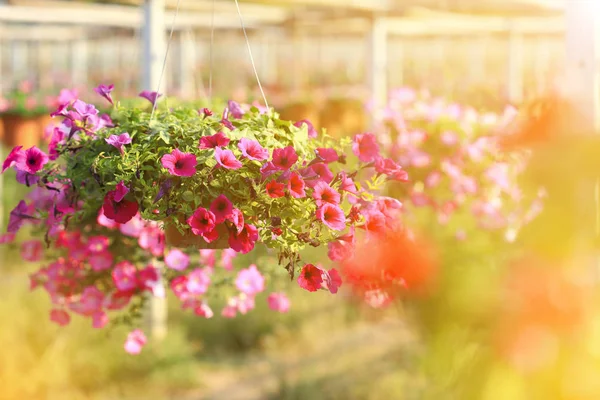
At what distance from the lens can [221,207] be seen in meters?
1.98

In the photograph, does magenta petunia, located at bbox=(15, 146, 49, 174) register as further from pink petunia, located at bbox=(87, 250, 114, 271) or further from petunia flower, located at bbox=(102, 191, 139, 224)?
pink petunia, located at bbox=(87, 250, 114, 271)

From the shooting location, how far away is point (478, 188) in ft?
15.8

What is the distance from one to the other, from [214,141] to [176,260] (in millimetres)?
943

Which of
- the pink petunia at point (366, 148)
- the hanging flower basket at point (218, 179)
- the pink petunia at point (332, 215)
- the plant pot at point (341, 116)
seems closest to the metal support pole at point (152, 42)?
the hanging flower basket at point (218, 179)

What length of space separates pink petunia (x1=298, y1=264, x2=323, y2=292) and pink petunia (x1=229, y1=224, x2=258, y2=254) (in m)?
0.13

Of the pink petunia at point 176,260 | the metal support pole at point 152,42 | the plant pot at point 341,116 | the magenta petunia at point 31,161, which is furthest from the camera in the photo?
the plant pot at point 341,116

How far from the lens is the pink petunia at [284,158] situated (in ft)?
6.54

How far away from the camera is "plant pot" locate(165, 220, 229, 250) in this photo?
2064mm

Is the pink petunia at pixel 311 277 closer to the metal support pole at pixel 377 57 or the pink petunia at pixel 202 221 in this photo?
the pink petunia at pixel 202 221

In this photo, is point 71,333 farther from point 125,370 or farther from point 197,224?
point 197,224

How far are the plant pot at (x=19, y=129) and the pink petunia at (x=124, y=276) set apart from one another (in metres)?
3.15

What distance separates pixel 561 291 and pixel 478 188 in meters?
3.47

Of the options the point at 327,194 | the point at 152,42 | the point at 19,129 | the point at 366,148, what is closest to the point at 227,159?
the point at 327,194

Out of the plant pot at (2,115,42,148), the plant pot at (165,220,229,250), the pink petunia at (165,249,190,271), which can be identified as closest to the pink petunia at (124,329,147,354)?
the pink petunia at (165,249,190,271)
